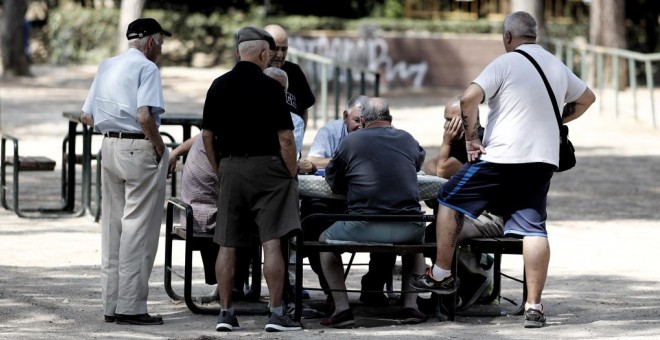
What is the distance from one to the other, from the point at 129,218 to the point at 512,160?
6.89 ft

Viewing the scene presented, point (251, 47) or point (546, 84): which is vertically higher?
point (251, 47)

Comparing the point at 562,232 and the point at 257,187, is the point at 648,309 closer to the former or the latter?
the point at 257,187

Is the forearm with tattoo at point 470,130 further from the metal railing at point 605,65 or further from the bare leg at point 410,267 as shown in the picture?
the metal railing at point 605,65

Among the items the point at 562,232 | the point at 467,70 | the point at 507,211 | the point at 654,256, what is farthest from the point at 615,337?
the point at 467,70

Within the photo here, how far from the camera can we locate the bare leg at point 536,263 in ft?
25.0

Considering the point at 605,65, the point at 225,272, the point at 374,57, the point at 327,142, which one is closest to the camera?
the point at 225,272

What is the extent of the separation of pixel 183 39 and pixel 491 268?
104ft

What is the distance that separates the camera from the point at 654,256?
1056cm

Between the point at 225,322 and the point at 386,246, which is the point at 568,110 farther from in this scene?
the point at 225,322

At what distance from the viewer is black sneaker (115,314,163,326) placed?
7.64 meters

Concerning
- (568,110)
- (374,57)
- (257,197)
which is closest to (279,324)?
(257,197)

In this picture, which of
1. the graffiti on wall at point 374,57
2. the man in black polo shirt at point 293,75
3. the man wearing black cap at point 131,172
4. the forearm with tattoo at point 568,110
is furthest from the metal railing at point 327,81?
the man wearing black cap at point 131,172

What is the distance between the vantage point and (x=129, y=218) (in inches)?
302

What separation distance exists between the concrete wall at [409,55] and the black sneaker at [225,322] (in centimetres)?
2382
